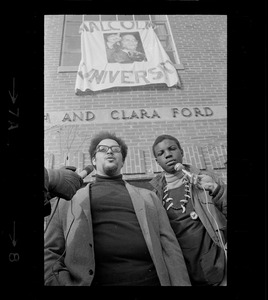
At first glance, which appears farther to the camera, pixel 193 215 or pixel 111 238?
pixel 193 215

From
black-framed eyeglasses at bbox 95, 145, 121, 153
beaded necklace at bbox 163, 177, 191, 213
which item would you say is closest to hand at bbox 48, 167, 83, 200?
black-framed eyeglasses at bbox 95, 145, 121, 153

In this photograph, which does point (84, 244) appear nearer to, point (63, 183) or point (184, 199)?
point (63, 183)

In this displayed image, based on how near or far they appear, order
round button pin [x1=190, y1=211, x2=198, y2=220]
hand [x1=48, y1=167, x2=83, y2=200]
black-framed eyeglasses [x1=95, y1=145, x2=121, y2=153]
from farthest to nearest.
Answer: black-framed eyeglasses [x1=95, y1=145, x2=121, y2=153] < round button pin [x1=190, y1=211, x2=198, y2=220] < hand [x1=48, y1=167, x2=83, y2=200]

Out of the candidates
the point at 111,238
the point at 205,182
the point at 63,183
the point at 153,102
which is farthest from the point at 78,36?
the point at 111,238

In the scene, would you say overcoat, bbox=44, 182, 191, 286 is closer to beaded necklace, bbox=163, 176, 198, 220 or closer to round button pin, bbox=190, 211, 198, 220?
beaded necklace, bbox=163, 176, 198, 220

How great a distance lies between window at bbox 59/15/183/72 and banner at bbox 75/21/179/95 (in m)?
0.06

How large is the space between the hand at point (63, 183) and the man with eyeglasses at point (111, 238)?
9 centimetres

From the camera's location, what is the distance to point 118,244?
554 centimetres

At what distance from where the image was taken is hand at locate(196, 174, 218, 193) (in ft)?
19.3

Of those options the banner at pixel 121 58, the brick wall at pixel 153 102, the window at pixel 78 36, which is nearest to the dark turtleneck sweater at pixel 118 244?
the brick wall at pixel 153 102

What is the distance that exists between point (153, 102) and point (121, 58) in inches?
26.7

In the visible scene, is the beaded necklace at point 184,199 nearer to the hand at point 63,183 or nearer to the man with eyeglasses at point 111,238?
the man with eyeglasses at point 111,238

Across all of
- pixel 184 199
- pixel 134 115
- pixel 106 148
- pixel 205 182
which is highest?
pixel 134 115
